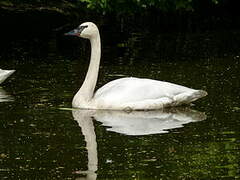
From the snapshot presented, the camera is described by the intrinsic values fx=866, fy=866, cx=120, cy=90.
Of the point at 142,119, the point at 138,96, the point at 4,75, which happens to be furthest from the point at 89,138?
the point at 4,75

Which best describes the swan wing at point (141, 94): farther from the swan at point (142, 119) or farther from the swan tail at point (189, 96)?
the swan at point (142, 119)

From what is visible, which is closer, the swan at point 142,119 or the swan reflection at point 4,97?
the swan at point 142,119

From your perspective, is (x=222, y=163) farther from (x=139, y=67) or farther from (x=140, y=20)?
(x=140, y=20)

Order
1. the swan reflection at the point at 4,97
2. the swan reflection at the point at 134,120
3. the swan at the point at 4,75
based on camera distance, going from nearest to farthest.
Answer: the swan reflection at the point at 134,120, the swan reflection at the point at 4,97, the swan at the point at 4,75

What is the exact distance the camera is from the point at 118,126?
1211 centimetres

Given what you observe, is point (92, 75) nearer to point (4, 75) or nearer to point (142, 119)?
point (142, 119)

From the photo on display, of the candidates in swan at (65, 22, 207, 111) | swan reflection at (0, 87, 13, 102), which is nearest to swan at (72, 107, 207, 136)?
swan at (65, 22, 207, 111)

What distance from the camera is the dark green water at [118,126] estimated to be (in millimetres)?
9688

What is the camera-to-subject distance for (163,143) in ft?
35.7

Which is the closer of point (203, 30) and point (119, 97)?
point (119, 97)

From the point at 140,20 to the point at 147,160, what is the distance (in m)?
23.0

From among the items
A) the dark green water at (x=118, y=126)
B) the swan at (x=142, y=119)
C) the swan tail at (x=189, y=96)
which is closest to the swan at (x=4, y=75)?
the dark green water at (x=118, y=126)

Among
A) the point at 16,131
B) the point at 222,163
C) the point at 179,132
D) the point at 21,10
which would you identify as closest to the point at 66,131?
the point at 16,131

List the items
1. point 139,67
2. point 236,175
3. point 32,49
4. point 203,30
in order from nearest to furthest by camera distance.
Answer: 1. point 236,175
2. point 139,67
3. point 32,49
4. point 203,30
